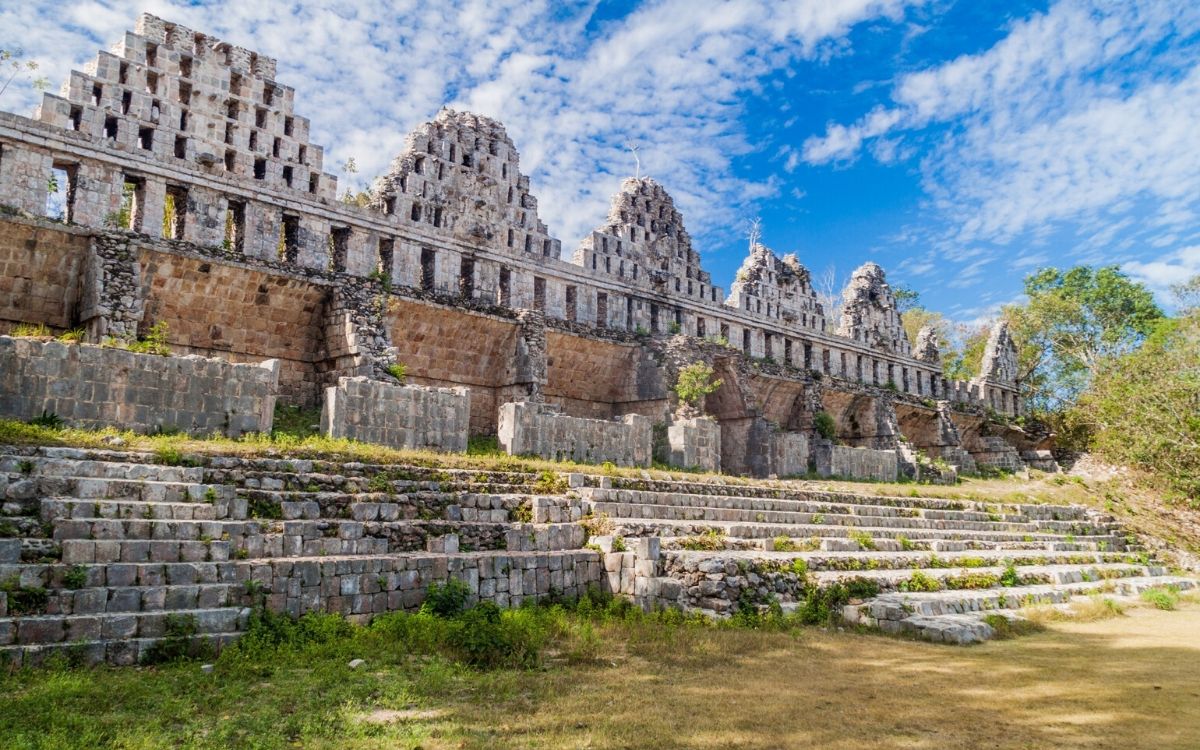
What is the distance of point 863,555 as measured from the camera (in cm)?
1350

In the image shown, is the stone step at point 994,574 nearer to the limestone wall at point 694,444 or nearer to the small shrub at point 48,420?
the limestone wall at point 694,444

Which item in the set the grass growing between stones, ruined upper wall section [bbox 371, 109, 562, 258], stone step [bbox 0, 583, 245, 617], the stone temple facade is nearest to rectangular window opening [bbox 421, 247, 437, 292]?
the stone temple facade

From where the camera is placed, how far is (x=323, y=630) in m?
8.15

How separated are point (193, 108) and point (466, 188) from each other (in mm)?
7909

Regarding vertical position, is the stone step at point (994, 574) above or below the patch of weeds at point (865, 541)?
below

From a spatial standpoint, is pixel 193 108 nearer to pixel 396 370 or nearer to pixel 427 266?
pixel 427 266

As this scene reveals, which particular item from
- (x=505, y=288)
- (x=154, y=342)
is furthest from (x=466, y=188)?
(x=154, y=342)

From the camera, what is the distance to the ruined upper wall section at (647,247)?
29828 millimetres

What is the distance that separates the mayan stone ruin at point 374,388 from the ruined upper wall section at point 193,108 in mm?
69

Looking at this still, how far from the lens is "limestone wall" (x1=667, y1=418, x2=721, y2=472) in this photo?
2286cm

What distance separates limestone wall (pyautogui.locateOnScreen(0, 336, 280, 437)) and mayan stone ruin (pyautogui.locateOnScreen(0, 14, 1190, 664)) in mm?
37

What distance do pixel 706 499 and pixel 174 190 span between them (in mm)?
14748

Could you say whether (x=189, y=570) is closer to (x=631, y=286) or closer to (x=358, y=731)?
(x=358, y=731)

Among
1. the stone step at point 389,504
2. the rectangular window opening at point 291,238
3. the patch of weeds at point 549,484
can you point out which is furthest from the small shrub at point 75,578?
the rectangular window opening at point 291,238
